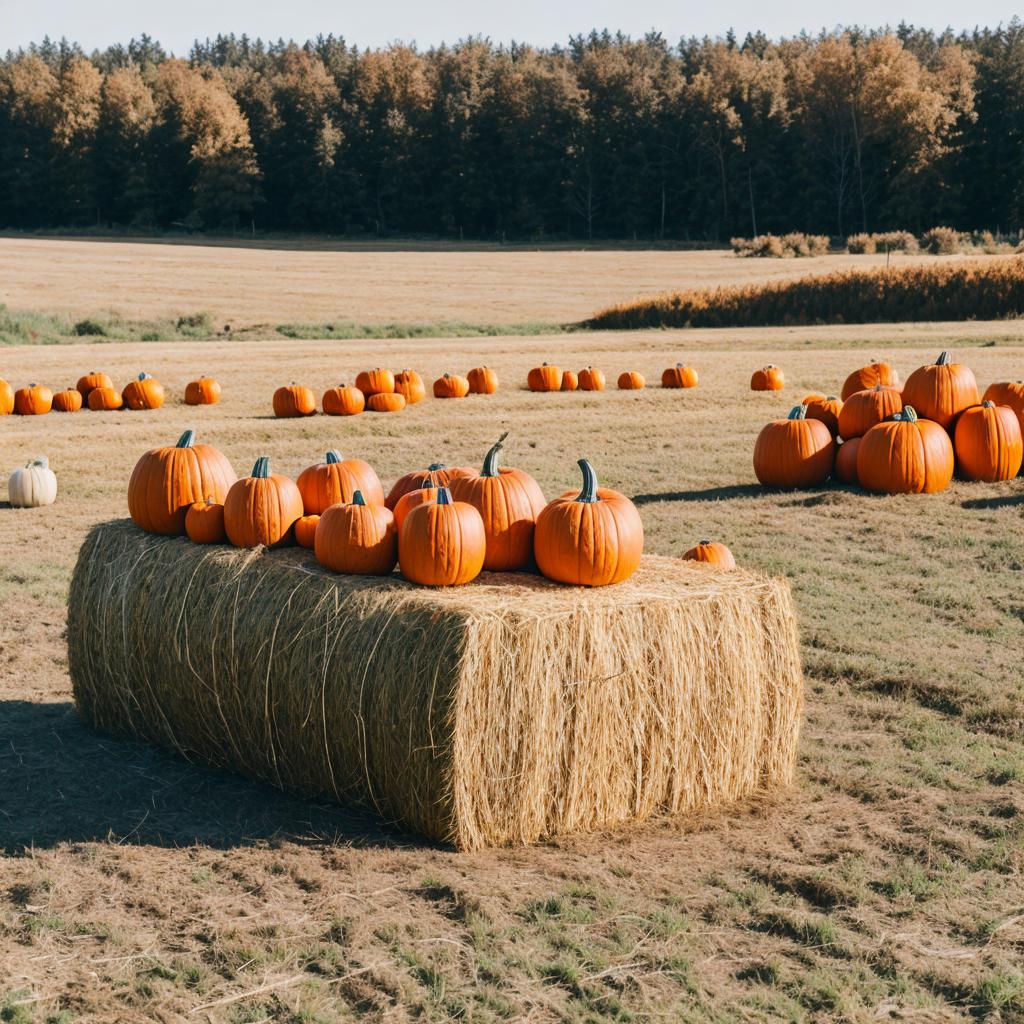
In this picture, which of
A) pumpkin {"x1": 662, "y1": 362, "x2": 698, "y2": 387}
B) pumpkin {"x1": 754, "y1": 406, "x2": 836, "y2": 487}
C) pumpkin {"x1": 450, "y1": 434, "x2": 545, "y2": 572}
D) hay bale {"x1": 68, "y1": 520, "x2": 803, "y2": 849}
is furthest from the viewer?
pumpkin {"x1": 662, "y1": 362, "x2": 698, "y2": 387}

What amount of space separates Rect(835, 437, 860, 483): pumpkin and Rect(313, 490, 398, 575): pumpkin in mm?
7510

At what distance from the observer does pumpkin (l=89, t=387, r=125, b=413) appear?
18531mm

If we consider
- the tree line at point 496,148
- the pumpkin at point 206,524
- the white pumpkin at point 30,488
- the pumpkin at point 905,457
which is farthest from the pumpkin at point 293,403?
the tree line at point 496,148

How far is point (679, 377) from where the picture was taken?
19.8 meters

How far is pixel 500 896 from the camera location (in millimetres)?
4645

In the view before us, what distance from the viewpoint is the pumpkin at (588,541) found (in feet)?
17.8

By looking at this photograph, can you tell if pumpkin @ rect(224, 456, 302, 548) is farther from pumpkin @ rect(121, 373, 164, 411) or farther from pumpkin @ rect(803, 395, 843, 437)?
pumpkin @ rect(121, 373, 164, 411)

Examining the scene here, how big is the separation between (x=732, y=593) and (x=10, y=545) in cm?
735

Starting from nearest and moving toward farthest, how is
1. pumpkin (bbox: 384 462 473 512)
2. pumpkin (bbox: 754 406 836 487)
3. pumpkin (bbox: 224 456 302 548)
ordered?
pumpkin (bbox: 224 456 302 548) < pumpkin (bbox: 384 462 473 512) < pumpkin (bbox: 754 406 836 487)

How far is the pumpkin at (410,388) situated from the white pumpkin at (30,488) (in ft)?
23.4

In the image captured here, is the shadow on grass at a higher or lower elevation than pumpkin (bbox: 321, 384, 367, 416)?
lower

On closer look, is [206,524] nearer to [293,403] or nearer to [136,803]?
[136,803]

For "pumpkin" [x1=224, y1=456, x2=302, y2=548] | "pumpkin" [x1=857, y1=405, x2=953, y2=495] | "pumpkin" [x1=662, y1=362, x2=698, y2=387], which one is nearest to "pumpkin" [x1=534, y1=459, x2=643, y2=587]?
"pumpkin" [x1=224, y1=456, x2=302, y2=548]

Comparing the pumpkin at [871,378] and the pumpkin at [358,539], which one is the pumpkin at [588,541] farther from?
the pumpkin at [871,378]
